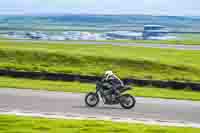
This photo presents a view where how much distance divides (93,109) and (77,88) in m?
7.61

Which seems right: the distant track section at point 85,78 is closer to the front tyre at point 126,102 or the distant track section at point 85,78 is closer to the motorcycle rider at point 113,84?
the front tyre at point 126,102

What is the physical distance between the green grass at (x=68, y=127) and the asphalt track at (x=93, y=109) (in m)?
2.58

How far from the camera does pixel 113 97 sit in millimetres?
21266

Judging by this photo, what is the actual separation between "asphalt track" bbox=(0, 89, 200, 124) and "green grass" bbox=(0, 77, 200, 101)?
173cm

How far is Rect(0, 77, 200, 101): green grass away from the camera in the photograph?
2701 cm

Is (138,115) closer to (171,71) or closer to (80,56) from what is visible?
(171,71)

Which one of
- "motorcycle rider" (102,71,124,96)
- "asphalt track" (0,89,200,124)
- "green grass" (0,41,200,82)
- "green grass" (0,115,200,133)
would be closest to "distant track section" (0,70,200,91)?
"green grass" (0,41,200,82)

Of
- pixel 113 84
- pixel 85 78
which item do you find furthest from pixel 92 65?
pixel 113 84

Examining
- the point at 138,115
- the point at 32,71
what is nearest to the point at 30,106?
the point at 138,115

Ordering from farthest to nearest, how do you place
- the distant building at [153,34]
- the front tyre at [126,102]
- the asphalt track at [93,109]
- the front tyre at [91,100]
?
the distant building at [153,34] → the front tyre at [91,100] → the front tyre at [126,102] → the asphalt track at [93,109]

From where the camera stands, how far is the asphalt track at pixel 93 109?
19.5 metres

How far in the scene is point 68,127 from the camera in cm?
1519

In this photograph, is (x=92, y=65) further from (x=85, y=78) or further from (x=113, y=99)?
(x=113, y=99)

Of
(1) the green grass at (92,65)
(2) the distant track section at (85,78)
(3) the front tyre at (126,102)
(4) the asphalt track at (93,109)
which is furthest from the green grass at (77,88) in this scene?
(3) the front tyre at (126,102)
